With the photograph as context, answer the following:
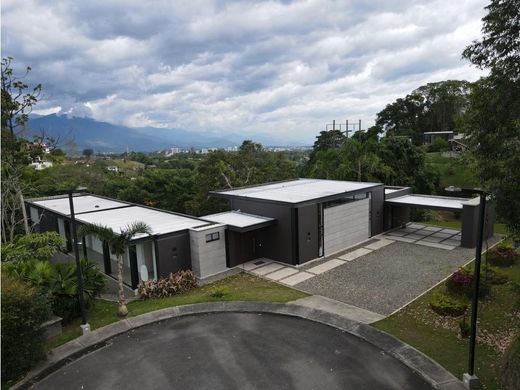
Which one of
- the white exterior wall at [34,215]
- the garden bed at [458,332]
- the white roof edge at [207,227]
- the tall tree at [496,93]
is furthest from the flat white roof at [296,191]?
the white exterior wall at [34,215]

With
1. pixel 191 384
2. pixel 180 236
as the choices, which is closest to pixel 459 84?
pixel 180 236

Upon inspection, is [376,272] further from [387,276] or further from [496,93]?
[496,93]

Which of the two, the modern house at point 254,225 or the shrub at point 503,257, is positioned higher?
the modern house at point 254,225

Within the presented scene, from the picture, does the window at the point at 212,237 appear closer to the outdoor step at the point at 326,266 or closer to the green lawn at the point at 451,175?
the outdoor step at the point at 326,266

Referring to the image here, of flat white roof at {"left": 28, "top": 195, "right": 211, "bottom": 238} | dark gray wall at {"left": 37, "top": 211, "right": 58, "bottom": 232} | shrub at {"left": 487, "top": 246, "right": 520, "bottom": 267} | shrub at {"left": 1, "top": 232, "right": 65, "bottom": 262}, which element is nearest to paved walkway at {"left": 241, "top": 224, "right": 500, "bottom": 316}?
shrub at {"left": 487, "top": 246, "right": 520, "bottom": 267}

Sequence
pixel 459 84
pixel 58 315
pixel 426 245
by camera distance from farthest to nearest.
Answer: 1. pixel 459 84
2. pixel 426 245
3. pixel 58 315

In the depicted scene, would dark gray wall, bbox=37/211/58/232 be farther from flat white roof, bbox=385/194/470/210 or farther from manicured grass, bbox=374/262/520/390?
flat white roof, bbox=385/194/470/210

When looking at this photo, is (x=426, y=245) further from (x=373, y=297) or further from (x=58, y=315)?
(x=58, y=315)
